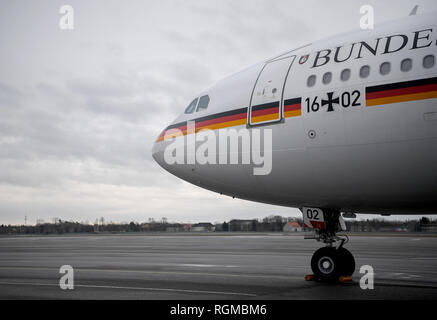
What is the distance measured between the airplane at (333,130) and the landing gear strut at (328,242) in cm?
2

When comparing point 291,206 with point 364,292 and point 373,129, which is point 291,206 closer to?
point 364,292

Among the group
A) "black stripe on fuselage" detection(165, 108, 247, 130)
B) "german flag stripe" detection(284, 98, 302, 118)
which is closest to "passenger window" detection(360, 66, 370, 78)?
"german flag stripe" detection(284, 98, 302, 118)

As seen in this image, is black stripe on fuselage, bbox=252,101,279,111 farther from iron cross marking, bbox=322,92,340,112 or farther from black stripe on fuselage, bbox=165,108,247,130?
iron cross marking, bbox=322,92,340,112

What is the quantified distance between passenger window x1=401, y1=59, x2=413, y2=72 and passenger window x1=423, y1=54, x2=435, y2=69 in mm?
220

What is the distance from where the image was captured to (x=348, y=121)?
8438mm

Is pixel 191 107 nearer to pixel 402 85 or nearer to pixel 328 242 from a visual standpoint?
pixel 328 242

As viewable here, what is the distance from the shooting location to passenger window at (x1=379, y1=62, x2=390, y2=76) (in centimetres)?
818

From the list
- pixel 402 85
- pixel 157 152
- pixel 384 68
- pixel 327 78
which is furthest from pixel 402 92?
pixel 157 152

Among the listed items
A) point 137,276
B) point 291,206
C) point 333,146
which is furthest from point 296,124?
point 137,276

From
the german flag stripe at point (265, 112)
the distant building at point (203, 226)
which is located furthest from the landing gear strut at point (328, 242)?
the distant building at point (203, 226)

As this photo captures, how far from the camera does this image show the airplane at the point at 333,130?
7930 mm

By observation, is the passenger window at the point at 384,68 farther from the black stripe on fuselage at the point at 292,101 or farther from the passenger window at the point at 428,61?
the black stripe on fuselage at the point at 292,101

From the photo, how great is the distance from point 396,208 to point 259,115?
3.30 m
